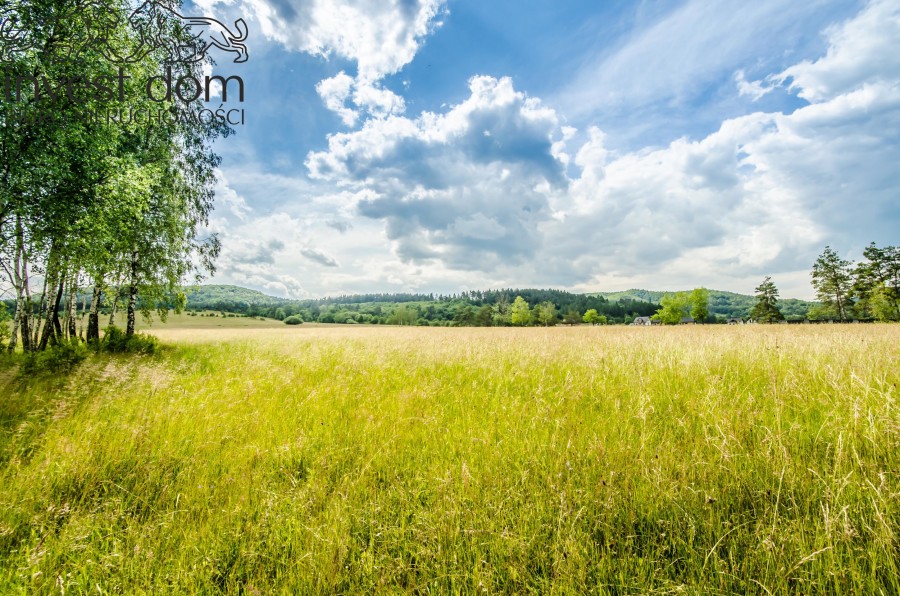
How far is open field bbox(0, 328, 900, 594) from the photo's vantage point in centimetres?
191

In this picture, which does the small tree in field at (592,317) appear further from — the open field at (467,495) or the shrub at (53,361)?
the shrub at (53,361)

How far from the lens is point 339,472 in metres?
3.15

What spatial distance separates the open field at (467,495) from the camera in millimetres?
1906

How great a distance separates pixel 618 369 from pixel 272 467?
544 cm

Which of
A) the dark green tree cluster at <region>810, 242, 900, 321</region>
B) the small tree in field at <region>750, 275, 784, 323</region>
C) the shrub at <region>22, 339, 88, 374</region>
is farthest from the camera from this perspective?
the small tree in field at <region>750, 275, 784, 323</region>

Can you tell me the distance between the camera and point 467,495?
253 centimetres

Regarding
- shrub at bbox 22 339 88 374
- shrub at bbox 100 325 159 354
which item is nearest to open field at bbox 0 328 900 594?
shrub at bbox 22 339 88 374

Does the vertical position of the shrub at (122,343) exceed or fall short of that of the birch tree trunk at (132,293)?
it falls short

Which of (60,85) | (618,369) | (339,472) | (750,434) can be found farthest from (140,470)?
(60,85)

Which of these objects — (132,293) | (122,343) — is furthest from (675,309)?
(122,343)

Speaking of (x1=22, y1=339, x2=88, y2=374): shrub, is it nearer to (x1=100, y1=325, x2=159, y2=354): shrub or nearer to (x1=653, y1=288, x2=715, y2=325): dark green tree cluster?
(x1=100, y1=325, x2=159, y2=354): shrub

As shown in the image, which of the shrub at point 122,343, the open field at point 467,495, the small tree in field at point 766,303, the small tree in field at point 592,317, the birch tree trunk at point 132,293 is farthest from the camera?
the small tree in field at point 592,317

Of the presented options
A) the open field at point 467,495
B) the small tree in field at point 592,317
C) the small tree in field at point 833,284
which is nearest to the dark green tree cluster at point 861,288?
the small tree in field at point 833,284

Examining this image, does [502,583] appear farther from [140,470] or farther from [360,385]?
[360,385]
